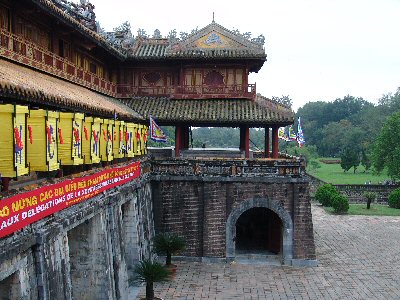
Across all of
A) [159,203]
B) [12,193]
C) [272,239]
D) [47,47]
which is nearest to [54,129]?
[12,193]

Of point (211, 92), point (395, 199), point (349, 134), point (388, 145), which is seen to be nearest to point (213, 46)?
point (211, 92)

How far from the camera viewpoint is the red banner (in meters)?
7.68

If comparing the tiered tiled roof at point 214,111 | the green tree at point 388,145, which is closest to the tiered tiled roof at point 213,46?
the tiered tiled roof at point 214,111

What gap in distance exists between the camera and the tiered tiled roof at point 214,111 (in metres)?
22.4

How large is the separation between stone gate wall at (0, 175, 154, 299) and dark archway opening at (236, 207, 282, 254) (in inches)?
228

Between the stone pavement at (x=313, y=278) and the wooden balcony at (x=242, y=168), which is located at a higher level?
the wooden balcony at (x=242, y=168)

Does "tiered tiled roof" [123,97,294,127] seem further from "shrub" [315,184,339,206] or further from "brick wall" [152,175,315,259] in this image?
"shrub" [315,184,339,206]

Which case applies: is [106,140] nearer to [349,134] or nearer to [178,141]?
[178,141]

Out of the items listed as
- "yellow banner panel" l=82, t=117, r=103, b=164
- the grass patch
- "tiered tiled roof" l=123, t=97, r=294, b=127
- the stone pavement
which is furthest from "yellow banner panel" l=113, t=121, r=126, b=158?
the grass patch

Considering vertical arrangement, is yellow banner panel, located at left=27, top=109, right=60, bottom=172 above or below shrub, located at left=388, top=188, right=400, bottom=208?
above

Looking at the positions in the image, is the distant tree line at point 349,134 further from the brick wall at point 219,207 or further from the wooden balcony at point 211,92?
the brick wall at point 219,207

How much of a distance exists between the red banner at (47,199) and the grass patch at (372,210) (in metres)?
24.8

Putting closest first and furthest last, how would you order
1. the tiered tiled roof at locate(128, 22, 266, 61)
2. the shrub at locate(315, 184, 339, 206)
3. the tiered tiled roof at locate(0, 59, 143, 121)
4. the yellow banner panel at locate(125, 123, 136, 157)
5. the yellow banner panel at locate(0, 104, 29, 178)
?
1. the yellow banner panel at locate(0, 104, 29, 178)
2. the tiered tiled roof at locate(0, 59, 143, 121)
3. the yellow banner panel at locate(125, 123, 136, 157)
4. the tiered tiled roof at locate(128, 22, 266, 61)
5. the shrub at locate(315, 184, 339, 206)

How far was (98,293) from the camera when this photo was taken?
13.1 metres
